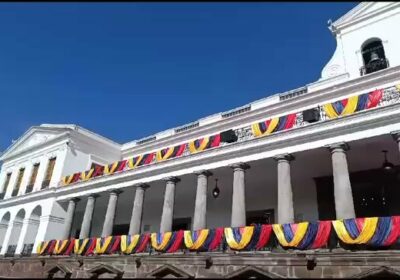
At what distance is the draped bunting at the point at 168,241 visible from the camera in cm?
1714

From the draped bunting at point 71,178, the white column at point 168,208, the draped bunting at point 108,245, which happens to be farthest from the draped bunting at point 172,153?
the draped bunting at point 71,178

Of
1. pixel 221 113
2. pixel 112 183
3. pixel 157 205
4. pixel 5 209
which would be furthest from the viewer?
pixel 5 209

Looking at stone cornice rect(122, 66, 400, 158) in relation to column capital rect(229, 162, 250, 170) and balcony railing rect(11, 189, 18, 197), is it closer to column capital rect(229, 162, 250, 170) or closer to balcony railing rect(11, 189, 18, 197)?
column capital rect(229, 162, 250, 170)

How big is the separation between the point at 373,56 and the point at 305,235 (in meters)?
12.6

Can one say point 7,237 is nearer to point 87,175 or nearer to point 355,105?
point 87,175

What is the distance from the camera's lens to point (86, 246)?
2123 cm

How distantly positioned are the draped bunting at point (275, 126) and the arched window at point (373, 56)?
22.1 feet

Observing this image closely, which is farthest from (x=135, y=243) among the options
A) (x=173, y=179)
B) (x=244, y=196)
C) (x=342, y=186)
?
(x=342, y=186)

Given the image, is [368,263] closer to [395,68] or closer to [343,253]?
[343,253]

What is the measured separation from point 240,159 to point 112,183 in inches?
387

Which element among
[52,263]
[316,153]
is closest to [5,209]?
[52,263]

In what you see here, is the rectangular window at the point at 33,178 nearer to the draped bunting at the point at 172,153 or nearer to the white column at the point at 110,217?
the white column at the point at 110,217

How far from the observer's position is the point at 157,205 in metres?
27.6

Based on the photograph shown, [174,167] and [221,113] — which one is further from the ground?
[221,113]
